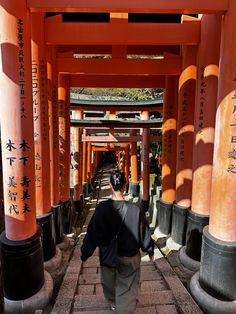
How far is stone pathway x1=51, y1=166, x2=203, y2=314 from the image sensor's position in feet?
10.5

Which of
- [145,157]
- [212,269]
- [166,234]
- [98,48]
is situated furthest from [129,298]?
[145,157]

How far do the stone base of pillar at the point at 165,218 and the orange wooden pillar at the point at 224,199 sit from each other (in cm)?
298

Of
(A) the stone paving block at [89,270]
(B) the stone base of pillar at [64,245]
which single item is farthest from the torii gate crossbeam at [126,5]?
(B) the stone base of pillar at [64,245]

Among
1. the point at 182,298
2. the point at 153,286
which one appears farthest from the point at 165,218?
the point at 182,298

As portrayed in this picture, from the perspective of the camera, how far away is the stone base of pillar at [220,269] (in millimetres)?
3207

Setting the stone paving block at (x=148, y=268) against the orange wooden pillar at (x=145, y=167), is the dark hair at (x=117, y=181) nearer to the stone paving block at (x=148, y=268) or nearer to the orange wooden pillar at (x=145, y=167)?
the stone paving block at (x=148, y=268)

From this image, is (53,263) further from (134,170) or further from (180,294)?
(134,170)

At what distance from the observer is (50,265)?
14.7 feet

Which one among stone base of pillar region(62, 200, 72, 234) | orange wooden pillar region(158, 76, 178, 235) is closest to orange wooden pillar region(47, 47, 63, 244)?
stone base of pillar region(62, 200, 72, 234)

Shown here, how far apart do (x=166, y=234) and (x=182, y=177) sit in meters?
1.62

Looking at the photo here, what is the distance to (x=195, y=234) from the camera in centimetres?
446

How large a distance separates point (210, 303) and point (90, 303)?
4.71 feet

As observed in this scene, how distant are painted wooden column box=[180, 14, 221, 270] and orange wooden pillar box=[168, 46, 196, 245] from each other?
2.76ft

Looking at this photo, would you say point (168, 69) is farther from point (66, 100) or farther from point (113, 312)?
point (113, 312)
